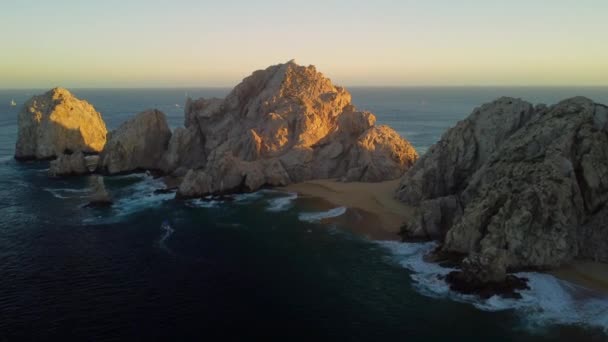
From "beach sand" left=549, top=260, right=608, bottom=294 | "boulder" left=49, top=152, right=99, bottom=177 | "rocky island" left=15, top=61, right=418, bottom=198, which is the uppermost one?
"rocky island" left=15, top=61, right=418, bottom=198

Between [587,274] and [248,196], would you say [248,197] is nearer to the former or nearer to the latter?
[248,196]

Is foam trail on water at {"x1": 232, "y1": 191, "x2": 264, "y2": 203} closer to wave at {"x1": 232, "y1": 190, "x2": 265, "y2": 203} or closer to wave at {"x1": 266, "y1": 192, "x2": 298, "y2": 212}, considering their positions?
wave at {"x1": 232, "y1": 190, "x2": 265, "y2": 203}

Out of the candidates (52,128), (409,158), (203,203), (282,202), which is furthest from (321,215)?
(52,128)

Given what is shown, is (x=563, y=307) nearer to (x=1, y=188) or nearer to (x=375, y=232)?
(x=375, y=232)

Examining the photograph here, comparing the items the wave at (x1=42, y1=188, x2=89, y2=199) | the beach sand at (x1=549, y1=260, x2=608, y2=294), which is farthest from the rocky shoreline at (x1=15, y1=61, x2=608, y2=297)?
the wave at (x1=42, y1=188, x2=89, y2=199)

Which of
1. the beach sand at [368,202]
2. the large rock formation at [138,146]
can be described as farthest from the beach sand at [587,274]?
the large rock formation at [138,146]

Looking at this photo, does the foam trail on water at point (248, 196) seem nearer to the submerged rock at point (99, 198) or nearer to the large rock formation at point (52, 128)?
the submerged rock at point (99, 198)

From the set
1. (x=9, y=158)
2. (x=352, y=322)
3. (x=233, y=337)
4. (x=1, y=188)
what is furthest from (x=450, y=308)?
(x=9, y=158)
